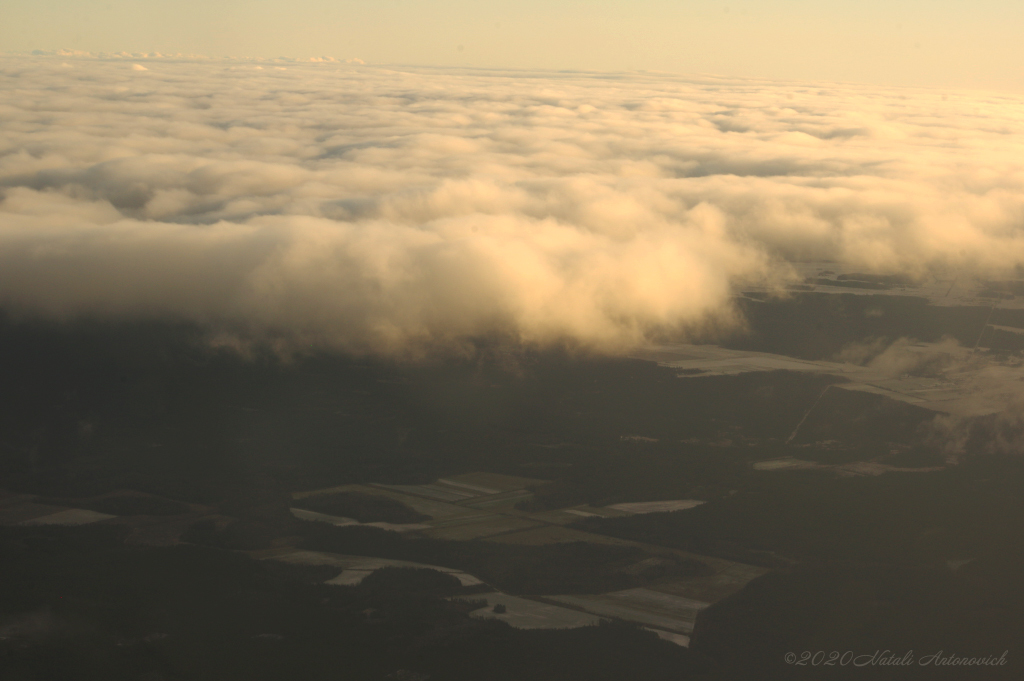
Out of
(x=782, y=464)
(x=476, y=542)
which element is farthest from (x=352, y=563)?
(x=782, y=464)

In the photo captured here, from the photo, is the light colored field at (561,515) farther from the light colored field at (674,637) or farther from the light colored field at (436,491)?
the light colored field at (674,637)

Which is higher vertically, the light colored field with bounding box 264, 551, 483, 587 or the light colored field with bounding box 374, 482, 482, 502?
the light colored field with bounding box 264, 551, 483, 587

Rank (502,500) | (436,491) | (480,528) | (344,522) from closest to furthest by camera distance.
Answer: (480,528), (344,522), (502,500), (436,491)

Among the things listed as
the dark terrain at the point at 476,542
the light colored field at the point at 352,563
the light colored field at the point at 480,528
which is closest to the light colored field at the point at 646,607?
the dark terrain at the point at 476,542

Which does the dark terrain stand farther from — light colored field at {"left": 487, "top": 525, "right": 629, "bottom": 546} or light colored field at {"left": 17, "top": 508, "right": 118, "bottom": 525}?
light colored field at {"left": 17, "top": 508, "right": 118, "bottom": 525}

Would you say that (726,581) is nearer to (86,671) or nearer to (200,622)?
(200,622)

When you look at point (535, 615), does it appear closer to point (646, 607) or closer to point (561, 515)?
point (646, 607)

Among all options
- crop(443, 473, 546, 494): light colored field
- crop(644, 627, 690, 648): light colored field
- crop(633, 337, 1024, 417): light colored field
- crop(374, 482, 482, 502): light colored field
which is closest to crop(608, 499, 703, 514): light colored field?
crop(443, 473, 546, 494): light colored field
